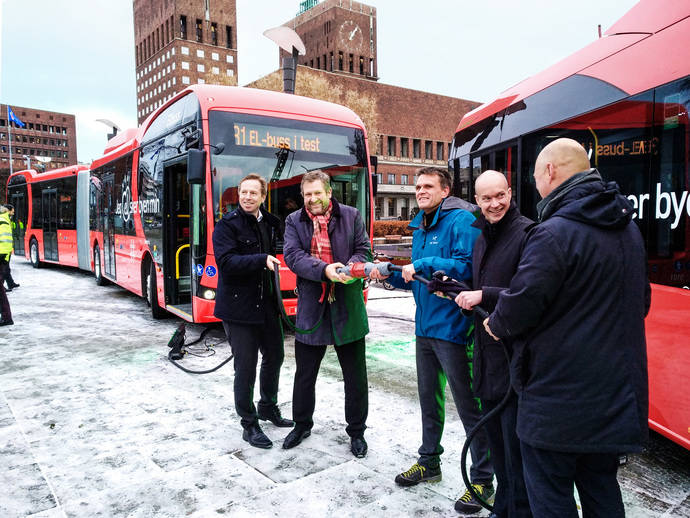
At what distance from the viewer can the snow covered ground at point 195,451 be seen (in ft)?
10.1

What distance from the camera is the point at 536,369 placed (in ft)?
6.60

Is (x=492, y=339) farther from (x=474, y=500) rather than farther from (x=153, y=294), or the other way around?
(x=153, y=294)

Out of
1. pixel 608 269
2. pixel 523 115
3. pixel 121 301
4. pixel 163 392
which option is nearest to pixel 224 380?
pixel 163 392

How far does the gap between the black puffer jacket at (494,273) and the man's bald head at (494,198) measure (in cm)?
3

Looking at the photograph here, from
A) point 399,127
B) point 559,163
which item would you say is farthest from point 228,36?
point 559,163

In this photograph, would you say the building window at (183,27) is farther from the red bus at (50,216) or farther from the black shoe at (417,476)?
the black shoe at (417,476)

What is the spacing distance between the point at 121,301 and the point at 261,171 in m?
5.94

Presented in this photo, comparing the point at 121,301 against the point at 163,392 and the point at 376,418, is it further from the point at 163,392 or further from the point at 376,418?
the point at 376,418

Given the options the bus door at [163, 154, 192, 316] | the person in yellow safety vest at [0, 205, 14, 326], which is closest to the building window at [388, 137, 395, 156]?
the person in yellow safety vest at [0, 205, 14, 326]

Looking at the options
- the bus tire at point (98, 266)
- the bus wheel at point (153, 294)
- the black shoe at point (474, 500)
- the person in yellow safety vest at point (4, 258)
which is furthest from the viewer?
the bus tire at point (98, 266)

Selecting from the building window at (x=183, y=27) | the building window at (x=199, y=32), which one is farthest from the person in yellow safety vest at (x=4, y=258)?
the building window at (x=199, y=32)

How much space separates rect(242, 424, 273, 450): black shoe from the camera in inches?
152

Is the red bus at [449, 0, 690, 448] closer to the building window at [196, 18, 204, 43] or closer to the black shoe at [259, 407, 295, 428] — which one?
the black shoe at [259, 407, 295, 428]

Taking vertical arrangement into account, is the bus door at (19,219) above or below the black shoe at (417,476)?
above
